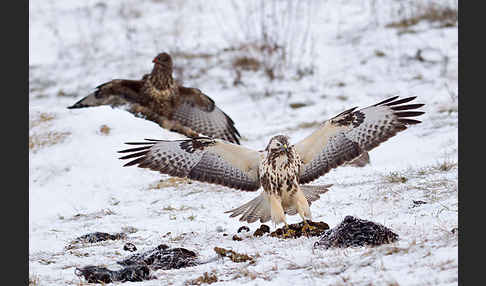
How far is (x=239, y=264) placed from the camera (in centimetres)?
441

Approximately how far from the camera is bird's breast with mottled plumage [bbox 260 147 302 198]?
553cm

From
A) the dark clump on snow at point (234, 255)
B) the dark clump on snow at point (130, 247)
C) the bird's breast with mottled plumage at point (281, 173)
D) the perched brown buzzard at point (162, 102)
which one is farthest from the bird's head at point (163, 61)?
the dark clump on snow at point (234, 255)

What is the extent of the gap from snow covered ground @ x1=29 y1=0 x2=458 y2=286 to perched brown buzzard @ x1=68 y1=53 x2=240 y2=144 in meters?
0.22

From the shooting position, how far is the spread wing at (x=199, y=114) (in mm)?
9203

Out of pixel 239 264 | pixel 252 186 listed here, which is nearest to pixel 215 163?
pixel 252 186

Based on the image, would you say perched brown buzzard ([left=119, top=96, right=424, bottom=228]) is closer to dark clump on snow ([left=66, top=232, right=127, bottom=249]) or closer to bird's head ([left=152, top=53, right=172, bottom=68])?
dark clump on snow ([left=66, top=232, right=127, bottom=249])

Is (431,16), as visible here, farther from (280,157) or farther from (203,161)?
(280,157)

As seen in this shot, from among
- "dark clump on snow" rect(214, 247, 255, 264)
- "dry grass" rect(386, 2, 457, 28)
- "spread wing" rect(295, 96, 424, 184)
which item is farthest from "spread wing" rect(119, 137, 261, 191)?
"dry grass" rect(386, 2, 457, 28)

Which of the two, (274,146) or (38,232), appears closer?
(274,146)

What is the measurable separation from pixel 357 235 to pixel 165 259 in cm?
142

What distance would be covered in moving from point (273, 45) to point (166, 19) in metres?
4.62

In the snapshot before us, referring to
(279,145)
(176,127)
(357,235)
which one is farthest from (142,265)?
(176,127)

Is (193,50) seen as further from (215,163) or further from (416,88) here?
(215,163)

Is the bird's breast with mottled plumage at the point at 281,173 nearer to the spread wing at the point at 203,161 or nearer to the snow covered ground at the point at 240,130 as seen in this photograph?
the spread wing at the point at 203,161
